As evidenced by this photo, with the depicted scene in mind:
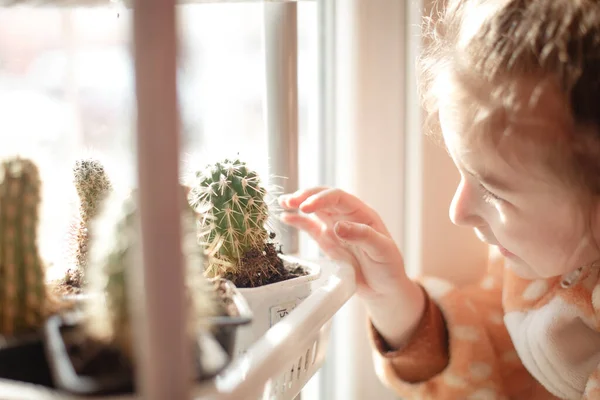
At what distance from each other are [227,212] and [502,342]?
510 millimetres

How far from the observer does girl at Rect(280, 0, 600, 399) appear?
507mm

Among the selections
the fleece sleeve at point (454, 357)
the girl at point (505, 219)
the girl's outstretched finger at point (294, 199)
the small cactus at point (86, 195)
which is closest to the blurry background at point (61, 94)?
the small cactus at point (86, 195)

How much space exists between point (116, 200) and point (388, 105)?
22.8 inches

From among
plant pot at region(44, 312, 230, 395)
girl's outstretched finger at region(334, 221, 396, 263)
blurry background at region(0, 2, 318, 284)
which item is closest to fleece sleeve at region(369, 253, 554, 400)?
girl's outstretched finger at region(334, 221, 396, 263)

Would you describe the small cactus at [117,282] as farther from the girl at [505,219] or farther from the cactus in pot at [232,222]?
the girl at [505,219]

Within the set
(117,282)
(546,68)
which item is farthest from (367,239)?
(117,282)

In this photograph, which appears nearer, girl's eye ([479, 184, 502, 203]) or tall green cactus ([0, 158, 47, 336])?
tall green cactus ([0, 158, 47, 336])

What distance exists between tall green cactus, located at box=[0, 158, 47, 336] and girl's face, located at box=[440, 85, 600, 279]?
0.41 meters

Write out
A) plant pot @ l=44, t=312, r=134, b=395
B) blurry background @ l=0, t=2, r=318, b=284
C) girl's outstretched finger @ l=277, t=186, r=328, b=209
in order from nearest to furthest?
1. plant pot @ l=44, t=312, r=134, b=395
2. blurry background @ l=0, t=2, r=318, b=284
3. girl's outstretched finger @ l=277, t=186, r=328, b=209

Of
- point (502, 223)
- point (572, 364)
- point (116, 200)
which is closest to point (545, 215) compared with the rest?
point (502, 223)

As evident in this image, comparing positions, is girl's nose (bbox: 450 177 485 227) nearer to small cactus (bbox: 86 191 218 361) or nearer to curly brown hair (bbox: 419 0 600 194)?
curly brown hair (bbox: 419 0 600 194)

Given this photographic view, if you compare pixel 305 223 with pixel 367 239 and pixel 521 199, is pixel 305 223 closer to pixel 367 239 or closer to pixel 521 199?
pixel 367 239

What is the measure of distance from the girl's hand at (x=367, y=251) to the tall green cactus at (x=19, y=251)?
14.0 inches

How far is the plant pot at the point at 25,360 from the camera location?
310 millimetres
